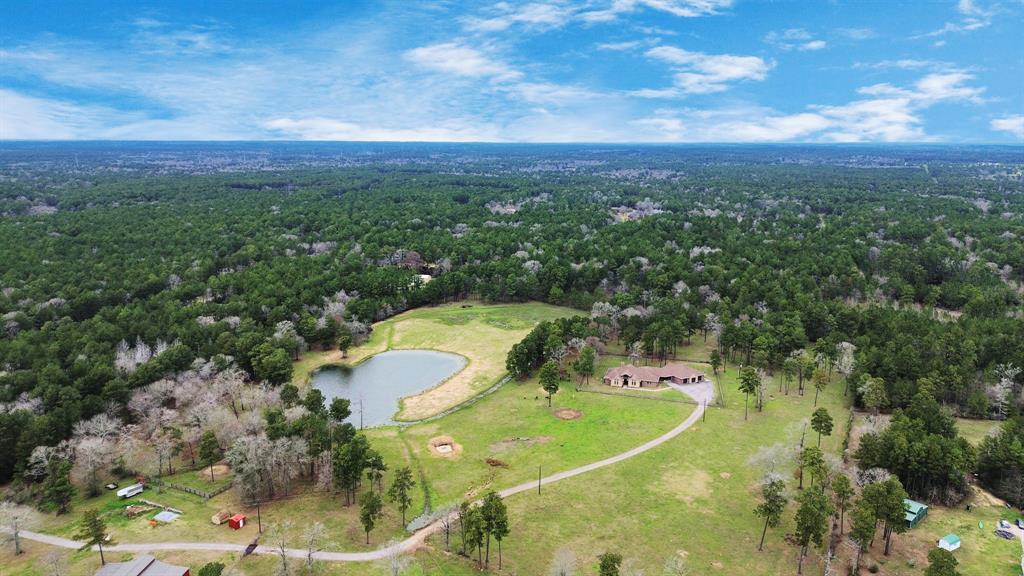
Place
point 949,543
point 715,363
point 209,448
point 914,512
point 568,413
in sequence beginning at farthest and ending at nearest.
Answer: point 715,363 < point 568,413 < point 209,448 < point 914,512 < point 949,543

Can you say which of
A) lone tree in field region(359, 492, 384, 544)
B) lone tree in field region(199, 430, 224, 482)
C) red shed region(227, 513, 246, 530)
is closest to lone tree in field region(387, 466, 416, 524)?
lone tree in field region(359, 492, 384, 544)

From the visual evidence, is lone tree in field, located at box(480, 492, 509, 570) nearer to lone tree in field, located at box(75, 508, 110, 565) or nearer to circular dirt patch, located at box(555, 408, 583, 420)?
circular dirt patch, located at box(555, 408, 583, 420)

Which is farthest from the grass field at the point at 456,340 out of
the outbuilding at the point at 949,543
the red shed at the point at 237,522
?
the outbuilding at the point at 949,543

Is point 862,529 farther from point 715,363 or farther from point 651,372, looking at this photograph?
point 715,363

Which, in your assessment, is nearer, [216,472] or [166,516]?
[166,516]

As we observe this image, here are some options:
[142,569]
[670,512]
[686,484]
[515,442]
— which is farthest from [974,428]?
[142,569]

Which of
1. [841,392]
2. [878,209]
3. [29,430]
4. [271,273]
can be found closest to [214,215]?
[271,273]
